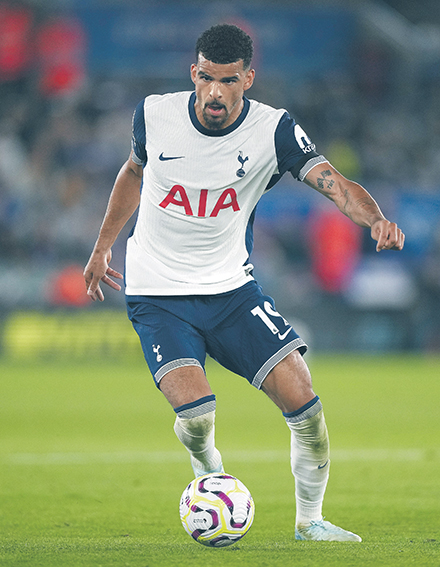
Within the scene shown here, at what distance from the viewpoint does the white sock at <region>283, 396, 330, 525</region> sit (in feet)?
15.1

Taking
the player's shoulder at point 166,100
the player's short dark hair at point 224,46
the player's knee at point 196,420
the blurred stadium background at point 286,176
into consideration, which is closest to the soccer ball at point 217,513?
the player's knee at point 196,420

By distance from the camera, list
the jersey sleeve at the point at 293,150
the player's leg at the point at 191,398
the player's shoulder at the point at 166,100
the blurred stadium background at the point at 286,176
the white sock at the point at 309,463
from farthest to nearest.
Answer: the blurred stadium background at the point at 286,176 → the player's shoulder at the point at 166,100 → the jersey sleeve at the point at 293,150 → the white sock at the point at 309,463 → the player's leg at the point at 191,398

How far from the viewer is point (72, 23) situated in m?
23.5

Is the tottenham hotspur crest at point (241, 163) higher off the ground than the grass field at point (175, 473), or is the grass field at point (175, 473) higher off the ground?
the tottenham hotspur crest at point (241, 163)

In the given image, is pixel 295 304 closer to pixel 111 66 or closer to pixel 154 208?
pixel 111 66

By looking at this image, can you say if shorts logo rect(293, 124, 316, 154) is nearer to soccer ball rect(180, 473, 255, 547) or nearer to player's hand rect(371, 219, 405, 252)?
player's hand rect(371, 219, 405, 252)

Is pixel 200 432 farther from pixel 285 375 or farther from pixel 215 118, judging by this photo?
pixel 215 118

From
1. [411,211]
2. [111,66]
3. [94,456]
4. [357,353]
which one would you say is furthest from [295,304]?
[94,456]

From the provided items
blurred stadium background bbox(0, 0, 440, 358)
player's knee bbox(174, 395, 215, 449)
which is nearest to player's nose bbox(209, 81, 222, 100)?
player's knee bbox(174, 395, 215, 449)

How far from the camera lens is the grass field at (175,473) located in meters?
4.35

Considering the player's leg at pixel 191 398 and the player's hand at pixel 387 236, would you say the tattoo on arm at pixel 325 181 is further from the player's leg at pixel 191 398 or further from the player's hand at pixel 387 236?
the player's leg at pixel 191 398

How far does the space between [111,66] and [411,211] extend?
27.9 ft

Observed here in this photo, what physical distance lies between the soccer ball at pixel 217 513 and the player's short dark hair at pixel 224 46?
208cm

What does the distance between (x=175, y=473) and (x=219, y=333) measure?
306cm
